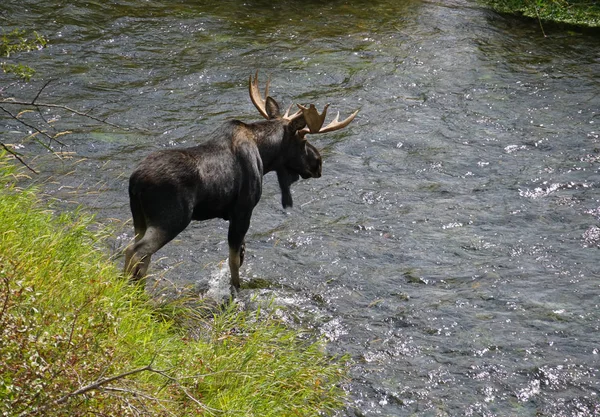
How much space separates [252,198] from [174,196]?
94cm

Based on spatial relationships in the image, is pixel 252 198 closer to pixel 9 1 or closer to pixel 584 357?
pixel 584 357

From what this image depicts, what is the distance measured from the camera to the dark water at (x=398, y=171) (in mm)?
6781

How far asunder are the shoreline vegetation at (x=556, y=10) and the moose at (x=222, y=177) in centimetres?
751

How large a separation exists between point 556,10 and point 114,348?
1157 cm

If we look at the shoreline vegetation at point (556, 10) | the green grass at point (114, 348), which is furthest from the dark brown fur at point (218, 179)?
the shoreline vegetation at point (556, 10)

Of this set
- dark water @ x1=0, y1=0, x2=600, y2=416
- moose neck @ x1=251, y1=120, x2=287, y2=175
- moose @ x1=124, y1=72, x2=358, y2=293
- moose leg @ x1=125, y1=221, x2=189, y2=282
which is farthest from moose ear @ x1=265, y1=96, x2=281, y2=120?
moose leg @ x1=125, y1=221, x2=189, y2=282

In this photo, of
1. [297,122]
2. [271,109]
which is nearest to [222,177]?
[297,122]

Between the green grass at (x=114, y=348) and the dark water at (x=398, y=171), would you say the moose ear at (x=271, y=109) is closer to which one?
the dark water at (x=398, y=171)

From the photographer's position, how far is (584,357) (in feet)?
22.0

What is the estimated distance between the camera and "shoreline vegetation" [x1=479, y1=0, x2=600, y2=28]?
14433 mm

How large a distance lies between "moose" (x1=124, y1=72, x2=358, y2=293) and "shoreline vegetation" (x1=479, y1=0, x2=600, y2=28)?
7.51 m

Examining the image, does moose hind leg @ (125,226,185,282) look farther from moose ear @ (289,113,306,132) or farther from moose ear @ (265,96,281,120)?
moose ear @ (265,96,281,120)

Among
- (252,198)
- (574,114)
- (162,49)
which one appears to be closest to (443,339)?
(252,198)

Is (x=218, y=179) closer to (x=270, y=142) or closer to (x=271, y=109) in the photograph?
(x=270, y=142)
